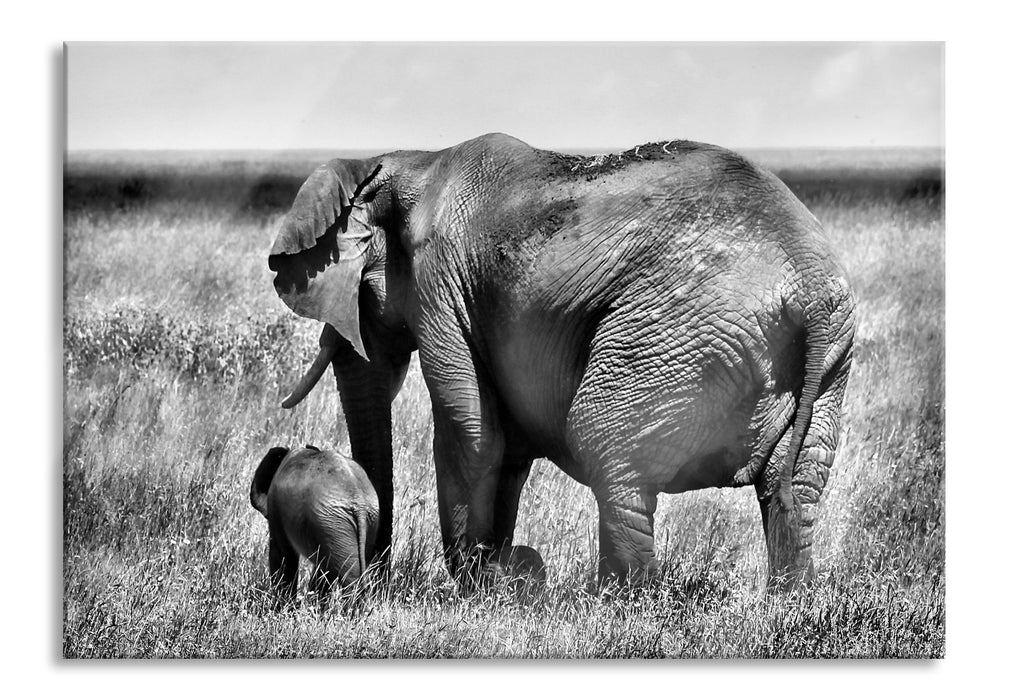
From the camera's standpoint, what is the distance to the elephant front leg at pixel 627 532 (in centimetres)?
595

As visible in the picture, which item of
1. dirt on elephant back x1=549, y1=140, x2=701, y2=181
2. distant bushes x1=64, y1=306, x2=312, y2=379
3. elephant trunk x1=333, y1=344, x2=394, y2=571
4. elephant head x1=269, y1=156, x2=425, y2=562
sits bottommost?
elephant trunk x1=333, y1=344, x2=394, y2=571

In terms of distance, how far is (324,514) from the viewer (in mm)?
6148

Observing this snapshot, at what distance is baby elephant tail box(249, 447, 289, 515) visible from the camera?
21.6 feet

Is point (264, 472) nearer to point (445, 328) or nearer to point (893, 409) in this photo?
point (445, 328)

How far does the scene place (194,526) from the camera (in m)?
6.95

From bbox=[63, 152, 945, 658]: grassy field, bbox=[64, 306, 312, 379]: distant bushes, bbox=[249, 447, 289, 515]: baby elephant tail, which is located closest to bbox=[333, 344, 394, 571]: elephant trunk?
bbox=[63, 152, 945, 658]: grassy field

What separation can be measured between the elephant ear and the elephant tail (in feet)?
5.38

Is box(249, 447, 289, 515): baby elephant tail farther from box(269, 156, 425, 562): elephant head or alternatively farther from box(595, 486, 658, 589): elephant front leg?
box(595, 486, 658, 589): elephant front leg

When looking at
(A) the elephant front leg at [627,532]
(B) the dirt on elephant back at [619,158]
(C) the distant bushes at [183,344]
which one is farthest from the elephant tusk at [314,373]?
(A) the elephant front leg at [627,532]

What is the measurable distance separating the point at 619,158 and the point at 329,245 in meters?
1.19

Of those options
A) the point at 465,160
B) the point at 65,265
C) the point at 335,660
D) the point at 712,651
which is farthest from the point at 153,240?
the point at 712,651

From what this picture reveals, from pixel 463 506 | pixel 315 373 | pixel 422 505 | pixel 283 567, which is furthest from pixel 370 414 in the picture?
pixel 283 567

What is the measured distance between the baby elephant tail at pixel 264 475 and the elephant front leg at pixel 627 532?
1281 millimetres
